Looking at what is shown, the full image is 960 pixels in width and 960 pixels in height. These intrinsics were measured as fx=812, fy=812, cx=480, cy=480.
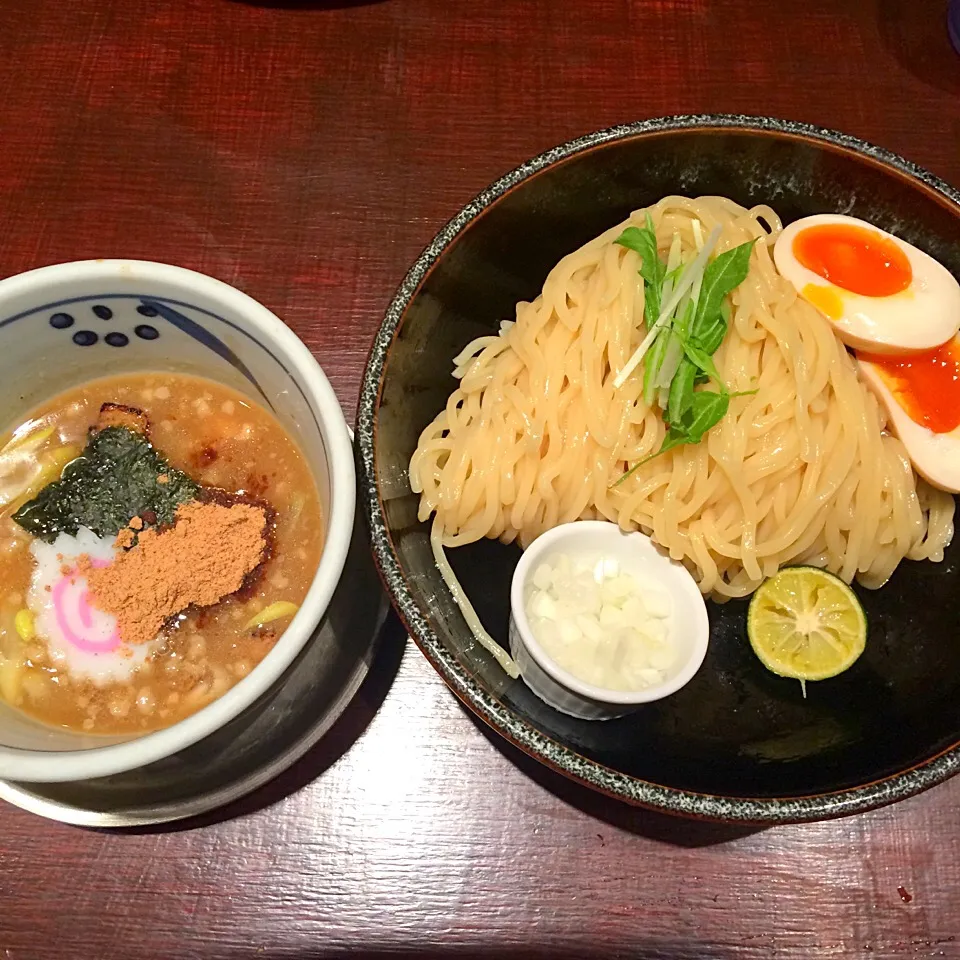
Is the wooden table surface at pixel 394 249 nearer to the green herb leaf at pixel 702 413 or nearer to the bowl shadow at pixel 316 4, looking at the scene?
the bowl shadow at pixel 316 4

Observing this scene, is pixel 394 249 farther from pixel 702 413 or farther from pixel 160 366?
pixel 702 413

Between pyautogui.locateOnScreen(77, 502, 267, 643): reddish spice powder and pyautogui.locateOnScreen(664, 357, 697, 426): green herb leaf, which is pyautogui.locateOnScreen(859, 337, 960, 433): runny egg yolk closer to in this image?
pyautogui.locateOnScreen(664, 357, 697, 426): green herb leaf

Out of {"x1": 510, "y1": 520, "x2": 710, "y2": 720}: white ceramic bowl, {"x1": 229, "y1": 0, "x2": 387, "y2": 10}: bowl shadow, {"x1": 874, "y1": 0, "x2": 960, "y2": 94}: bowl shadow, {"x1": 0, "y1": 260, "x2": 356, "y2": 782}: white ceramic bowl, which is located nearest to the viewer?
{"x1": 0, "y1": 260, "x2": 356, "y2": 782}: white ceramic bowl

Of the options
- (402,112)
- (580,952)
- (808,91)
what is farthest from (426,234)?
(580,952)

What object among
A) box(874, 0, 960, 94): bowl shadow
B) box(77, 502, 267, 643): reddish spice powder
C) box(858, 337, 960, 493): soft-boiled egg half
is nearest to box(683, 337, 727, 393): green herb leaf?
box(858, 337, 960, 493): soft-boiled egg half

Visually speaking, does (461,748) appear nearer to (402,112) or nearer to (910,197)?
(910,197)

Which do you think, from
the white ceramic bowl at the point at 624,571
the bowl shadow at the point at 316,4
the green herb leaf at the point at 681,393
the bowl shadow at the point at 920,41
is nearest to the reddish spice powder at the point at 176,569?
the white ceramic bowl at the point at 624,571

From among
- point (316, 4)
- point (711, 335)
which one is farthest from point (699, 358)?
point (316, 4)
